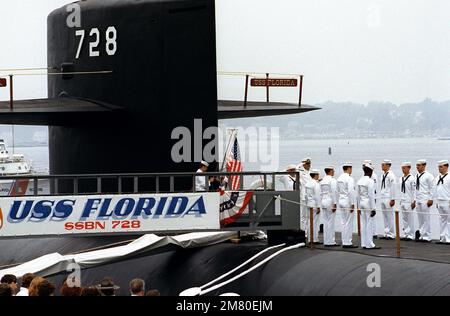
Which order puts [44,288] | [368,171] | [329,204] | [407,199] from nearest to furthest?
[44,288] → [368,171] → [329,204] → [407,199]

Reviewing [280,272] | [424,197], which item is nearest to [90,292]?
[280,272]

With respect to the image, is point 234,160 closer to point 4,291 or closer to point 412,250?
point 412,250

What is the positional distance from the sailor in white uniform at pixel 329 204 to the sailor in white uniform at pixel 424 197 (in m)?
1.32

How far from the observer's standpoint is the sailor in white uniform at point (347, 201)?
40.6ft

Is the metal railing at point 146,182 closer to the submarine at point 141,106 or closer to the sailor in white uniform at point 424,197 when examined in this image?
the submarine at point 141,106

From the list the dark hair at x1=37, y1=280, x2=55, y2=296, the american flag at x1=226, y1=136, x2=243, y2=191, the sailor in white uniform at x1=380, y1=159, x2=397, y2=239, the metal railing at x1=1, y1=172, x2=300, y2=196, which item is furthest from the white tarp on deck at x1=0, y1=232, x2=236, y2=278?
the dark hair at x1=37, y1=280, x2=55, y2=296

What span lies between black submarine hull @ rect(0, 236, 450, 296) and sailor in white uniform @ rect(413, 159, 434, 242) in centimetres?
249

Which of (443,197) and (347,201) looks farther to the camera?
(443,197)

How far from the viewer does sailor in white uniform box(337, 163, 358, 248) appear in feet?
40.6

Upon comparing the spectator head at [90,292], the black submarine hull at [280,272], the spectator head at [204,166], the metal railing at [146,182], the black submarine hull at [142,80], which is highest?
the black submarine hull at [142,80]

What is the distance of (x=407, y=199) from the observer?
13945mm

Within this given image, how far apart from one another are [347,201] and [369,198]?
1.27ft

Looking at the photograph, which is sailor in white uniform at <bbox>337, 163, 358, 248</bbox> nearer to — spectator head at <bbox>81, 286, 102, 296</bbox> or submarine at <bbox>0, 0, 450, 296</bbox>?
submarine at <bbox>0, 0, 450, 296</bbox>

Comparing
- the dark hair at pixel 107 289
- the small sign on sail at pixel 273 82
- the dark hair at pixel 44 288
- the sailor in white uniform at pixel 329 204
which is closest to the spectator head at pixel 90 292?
the dark hair at pixel 44 288
